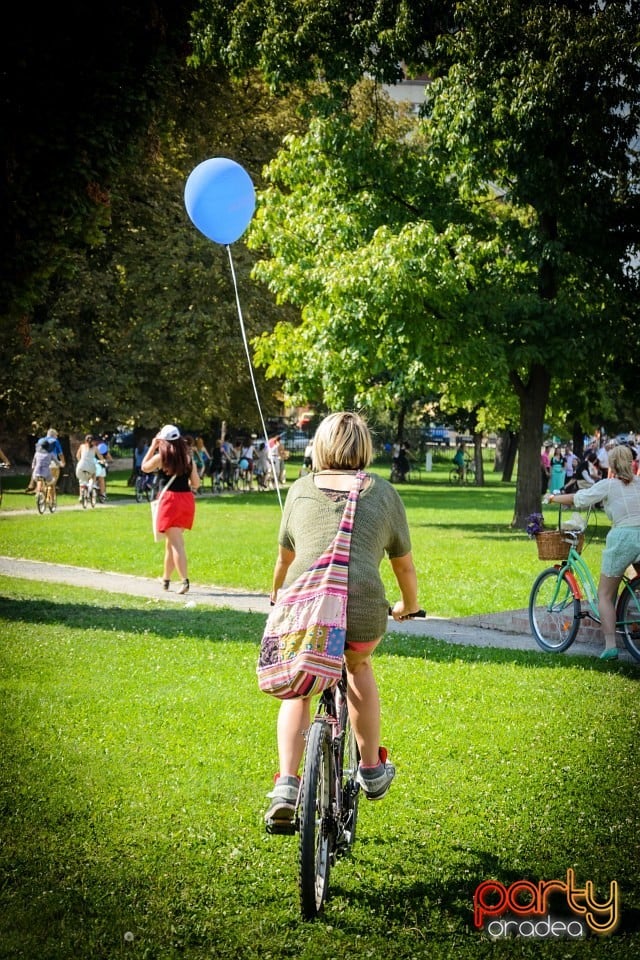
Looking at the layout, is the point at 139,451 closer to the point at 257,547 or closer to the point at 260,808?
the point at 257,547

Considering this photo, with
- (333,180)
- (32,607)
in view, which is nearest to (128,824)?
(32,607)

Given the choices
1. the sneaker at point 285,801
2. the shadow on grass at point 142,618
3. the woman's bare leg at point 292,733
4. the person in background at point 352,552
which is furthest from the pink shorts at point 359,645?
the shadow on grass at point 142,618

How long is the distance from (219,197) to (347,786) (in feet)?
26.5

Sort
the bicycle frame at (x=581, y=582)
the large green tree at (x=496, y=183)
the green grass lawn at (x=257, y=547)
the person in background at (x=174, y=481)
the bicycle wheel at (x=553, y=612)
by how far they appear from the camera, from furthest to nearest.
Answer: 1. the large green tree at (x=496, y=183)
2. the green grass lawn at (x=257, y=547)
3. the person in background at (x=174, y=481)
4. the bicycle wheel at (x=553, y=612)
5. the bicycle frame at (x=581, y=582)

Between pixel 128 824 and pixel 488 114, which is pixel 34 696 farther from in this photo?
pixel 488 114

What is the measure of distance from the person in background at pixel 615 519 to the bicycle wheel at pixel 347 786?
4.73 meters

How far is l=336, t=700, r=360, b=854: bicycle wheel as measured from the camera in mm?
4504

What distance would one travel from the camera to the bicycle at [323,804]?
395 cm

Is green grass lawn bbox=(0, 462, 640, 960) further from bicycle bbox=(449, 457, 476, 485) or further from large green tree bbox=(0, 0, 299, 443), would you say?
bicycle bbox=(449, 457, 476, 485)

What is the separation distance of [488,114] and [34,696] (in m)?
17.2

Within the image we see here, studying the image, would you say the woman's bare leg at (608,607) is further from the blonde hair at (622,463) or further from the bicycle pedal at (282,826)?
the bicycle pedal at (282,826)

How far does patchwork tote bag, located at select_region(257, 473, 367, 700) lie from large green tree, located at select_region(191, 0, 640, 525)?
18.1 meters

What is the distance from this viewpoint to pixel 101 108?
1048cm

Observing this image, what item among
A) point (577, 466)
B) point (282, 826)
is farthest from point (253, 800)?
point (577, 466)
